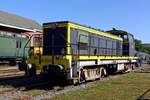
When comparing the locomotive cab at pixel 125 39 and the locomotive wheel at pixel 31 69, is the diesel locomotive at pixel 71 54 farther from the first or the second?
the locomotive cab at pixel 125 39

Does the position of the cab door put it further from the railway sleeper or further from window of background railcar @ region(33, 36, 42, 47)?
the railway sleeper

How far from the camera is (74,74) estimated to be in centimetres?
1396

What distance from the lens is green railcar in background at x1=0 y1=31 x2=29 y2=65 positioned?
27297 mm

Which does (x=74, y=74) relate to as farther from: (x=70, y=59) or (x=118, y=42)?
(x=118, y=42)

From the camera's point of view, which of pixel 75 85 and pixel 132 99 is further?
pixel 75 85

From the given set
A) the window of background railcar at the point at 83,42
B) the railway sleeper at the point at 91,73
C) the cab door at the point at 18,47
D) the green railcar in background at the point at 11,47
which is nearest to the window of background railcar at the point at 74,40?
the window of background railcar at the point at 83,42

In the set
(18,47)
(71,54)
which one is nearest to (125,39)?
(18,47)

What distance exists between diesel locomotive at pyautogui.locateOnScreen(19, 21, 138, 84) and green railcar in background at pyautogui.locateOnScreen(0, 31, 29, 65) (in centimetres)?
1109

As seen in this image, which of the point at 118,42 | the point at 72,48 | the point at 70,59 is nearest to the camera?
the point at 70,59

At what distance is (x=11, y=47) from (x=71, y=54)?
50.5 ft

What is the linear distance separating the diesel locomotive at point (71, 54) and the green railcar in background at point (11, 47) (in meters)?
11.1

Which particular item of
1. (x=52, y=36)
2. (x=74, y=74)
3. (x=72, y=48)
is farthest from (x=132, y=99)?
(x=52, y=36)

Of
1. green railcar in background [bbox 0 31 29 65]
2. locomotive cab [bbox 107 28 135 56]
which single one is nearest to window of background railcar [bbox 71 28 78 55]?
locomotive cab [bbox 107 28 135 56]

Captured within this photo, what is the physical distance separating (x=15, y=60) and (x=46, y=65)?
15.1 meters
